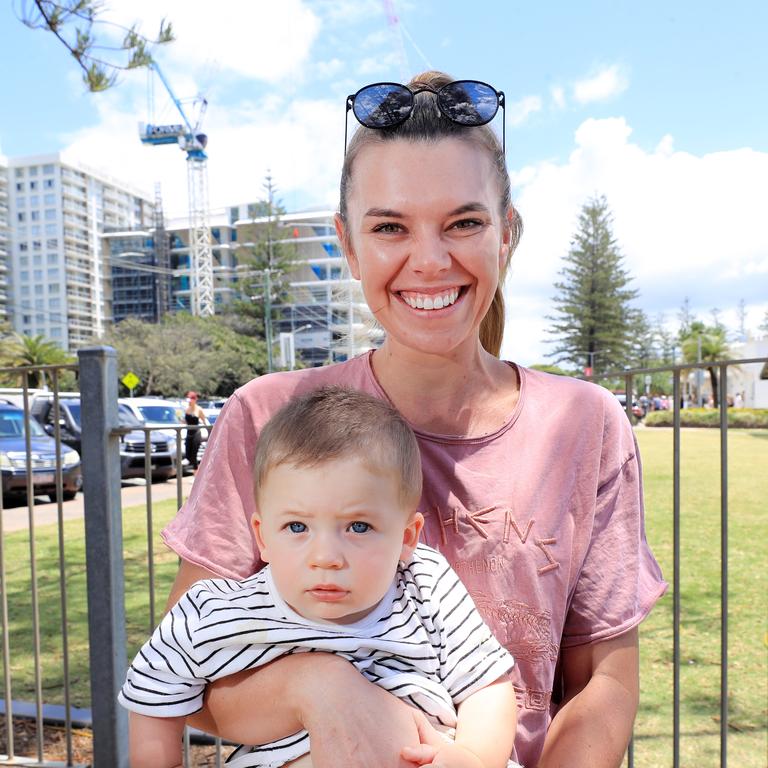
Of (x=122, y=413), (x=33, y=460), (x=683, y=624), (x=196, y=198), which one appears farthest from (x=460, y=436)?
(x=196, y=198)

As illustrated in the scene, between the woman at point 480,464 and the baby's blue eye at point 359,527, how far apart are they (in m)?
0.27

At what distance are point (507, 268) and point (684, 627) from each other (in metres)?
4.57

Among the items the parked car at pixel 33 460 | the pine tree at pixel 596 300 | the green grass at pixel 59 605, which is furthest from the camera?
the pine tree at pixel 596 300

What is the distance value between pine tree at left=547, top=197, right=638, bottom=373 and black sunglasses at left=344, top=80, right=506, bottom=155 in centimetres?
5123

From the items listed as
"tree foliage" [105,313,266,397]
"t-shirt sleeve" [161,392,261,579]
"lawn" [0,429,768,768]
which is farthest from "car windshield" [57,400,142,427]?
"tree foliage" [105,313,266,397]

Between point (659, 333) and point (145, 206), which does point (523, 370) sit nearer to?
point (659, 333)

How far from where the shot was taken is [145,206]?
117m

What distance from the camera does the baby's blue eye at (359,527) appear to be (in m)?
1.27

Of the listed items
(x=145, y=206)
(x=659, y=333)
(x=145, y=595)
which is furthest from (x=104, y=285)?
(x=145, y=595)

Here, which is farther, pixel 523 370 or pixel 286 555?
pixel 523 370

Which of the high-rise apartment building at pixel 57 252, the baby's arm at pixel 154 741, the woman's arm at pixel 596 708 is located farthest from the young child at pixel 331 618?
the high-rise apartment building at pixel 57 252

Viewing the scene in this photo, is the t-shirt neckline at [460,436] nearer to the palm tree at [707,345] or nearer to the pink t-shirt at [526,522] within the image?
the pink t-shirt at [526,522]

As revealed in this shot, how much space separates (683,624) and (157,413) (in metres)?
14.7

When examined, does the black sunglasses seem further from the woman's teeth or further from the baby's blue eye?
the baby's blue eye
